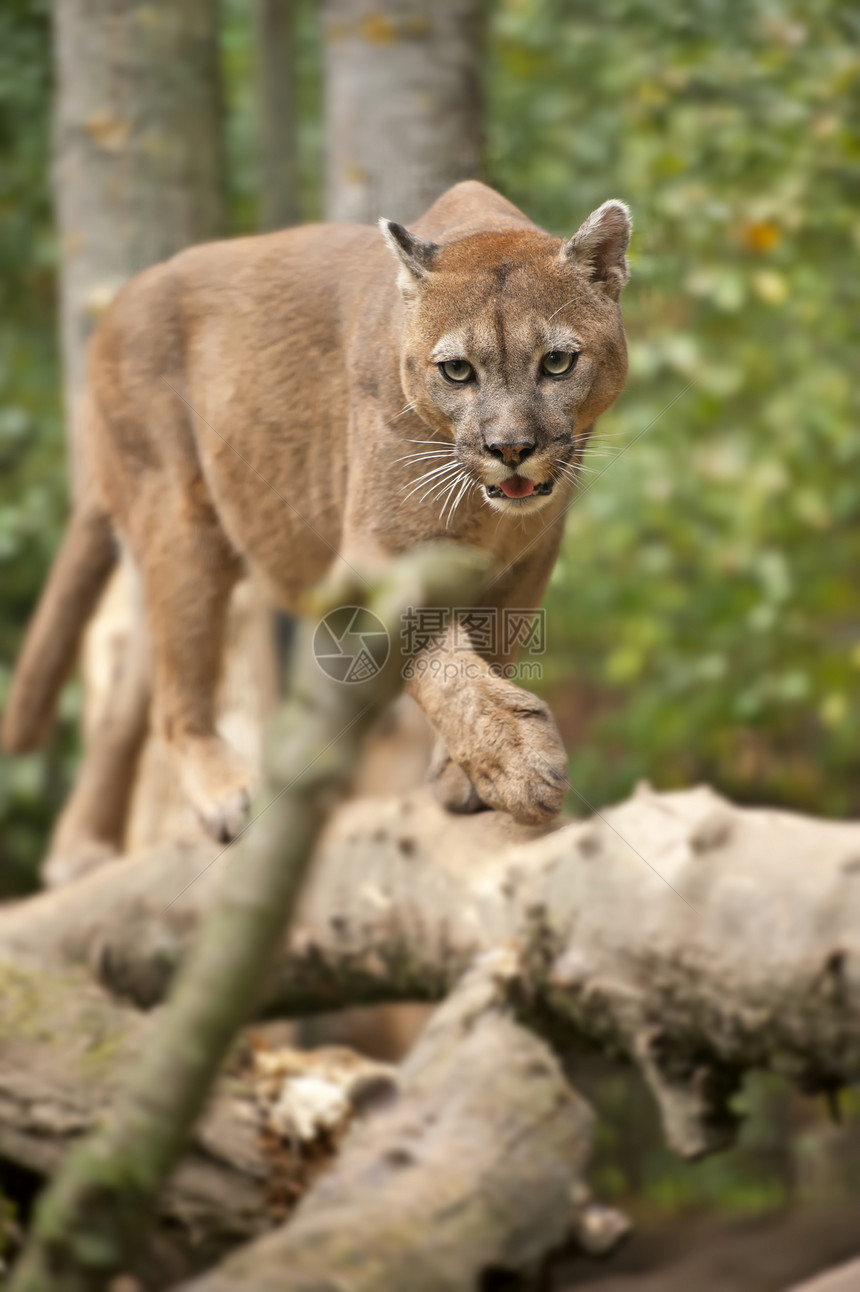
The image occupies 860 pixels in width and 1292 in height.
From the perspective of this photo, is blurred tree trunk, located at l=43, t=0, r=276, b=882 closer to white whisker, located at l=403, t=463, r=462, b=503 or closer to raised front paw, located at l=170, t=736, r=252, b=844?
raised front paw, located at l=170, t=736, r=252, b=844

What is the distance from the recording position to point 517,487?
5.93 ft

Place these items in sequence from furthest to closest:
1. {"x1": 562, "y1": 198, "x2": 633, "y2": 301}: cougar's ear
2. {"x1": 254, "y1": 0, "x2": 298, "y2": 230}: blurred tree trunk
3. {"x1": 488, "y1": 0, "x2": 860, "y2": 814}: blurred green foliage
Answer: {"x1": 488, "y1": 0, "x2": 860, "y2": 814}: blurred green foliage → {"x1": 254, "y1": 0, "x2": 298, "y2": 230}: blurred tree trunk → {"x1": 562, "y1": 198, "x2": 633, "y2": 301}: cougar's ear

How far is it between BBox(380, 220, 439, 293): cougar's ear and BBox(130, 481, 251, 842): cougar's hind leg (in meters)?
1.17

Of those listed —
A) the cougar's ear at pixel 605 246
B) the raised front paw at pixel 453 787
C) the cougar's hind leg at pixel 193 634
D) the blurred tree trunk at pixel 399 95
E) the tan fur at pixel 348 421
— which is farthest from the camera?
the cougar's hind leg at pixel 193 634

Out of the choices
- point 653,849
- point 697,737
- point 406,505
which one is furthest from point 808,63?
point 406,505

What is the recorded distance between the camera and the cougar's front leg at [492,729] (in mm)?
1792

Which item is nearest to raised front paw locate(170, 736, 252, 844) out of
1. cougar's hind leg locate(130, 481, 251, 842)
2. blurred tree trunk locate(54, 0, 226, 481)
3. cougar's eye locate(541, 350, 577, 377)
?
cougar's hind leg locate(130, 481, 251, 842)

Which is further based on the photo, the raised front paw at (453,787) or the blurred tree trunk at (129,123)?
the blurred tree trunk at (129,123)

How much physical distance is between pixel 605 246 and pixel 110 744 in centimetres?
366

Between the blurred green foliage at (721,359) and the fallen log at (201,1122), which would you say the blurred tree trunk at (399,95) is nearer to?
the blurred green foliage at (721,359)

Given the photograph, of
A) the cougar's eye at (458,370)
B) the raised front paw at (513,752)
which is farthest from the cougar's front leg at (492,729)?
the cougar's eye at (458,370)

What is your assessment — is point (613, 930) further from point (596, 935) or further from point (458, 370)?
point (458, 370)

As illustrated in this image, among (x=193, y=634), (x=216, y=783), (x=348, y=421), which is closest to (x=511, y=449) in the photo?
(x=348, y=421)

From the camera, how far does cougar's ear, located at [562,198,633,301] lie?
5.30 feet
